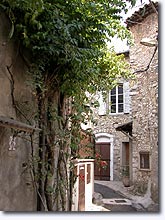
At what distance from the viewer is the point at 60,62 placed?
62.2 inches

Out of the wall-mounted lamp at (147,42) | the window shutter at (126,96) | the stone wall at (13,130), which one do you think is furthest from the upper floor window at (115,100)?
the stone wall at (13,130)

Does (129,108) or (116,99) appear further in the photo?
(129,108)

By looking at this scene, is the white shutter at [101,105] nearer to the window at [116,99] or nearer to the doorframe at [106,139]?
the window at [116,99]

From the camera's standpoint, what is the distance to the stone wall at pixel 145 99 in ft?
6.18

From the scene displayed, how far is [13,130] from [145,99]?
199cm

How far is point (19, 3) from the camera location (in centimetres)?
127

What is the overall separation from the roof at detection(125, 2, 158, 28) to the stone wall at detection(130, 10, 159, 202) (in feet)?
0.13

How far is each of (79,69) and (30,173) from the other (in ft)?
2.29

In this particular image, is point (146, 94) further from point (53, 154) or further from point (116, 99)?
point (53, 154)

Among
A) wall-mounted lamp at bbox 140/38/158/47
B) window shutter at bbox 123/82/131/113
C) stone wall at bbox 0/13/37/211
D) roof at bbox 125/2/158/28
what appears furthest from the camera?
window shutter at bbox 123/82/131/113

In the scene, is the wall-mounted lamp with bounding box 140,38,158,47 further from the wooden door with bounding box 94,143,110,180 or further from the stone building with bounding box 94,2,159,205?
the wooden door with bounding box 94,143,110,180

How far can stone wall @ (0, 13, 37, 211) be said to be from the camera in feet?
4.30

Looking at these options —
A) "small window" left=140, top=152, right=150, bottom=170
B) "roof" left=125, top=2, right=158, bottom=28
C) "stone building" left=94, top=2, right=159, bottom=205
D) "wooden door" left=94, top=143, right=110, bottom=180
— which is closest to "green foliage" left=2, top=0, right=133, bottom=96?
"roof" left=125, top=2, right=158, bottom=28

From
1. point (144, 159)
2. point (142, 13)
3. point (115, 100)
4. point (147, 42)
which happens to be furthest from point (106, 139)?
point (144, 159)
